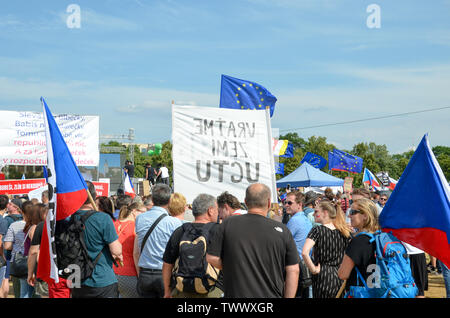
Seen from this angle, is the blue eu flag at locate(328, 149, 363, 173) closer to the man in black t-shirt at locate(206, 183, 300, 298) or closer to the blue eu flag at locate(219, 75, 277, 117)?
the blue eu flag at locate(219, 75, 277, 117)

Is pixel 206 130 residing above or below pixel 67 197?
above

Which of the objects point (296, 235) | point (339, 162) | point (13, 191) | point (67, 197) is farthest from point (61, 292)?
point (339, 162)

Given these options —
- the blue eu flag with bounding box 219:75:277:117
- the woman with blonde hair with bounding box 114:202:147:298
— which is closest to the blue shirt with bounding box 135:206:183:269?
the woman with blonde hair with bounding box 114:202:147:298

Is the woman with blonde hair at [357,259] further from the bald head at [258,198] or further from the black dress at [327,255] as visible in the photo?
the black dress at [327,255]

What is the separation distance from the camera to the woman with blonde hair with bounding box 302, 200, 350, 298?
5.83 m

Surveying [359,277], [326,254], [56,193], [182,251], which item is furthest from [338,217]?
[56,193]

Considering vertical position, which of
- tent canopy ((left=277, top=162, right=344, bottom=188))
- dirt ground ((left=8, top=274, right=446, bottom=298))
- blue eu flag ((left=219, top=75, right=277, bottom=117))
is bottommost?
dirt ground ((left=8, top=274, right=446, bottom=298))

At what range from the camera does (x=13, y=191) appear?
13.8 meters

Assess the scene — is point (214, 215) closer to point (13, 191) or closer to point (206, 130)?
point (206, 130)

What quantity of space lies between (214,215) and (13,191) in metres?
9.89

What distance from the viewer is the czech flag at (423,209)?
182 inches

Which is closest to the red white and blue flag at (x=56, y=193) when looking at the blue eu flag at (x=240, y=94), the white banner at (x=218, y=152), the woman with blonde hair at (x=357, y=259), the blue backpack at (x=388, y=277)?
the white banner at (x=218, y=152)

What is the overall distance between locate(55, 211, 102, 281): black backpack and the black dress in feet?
7.51

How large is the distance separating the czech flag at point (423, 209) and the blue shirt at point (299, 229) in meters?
2.18
